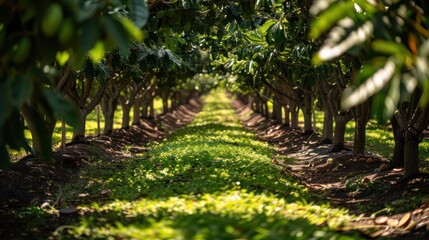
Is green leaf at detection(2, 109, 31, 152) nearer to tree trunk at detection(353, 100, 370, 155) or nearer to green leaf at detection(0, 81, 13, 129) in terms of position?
green leaf at detection(0, 81, 13, 129)

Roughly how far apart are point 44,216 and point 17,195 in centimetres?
193

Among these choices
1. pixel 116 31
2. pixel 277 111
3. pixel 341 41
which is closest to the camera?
pixel 116 31

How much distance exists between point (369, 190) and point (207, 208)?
3.50 metres

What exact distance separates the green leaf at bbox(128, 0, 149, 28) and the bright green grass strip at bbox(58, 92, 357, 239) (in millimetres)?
1724

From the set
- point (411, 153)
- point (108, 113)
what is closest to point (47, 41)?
point (411, 153)

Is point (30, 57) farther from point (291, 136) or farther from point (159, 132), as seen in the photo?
point (159, 132)

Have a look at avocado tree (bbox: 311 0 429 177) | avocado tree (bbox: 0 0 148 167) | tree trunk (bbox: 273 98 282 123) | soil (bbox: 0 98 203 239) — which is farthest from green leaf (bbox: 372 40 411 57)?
tree trunk (bbox: 273 98 282 123)

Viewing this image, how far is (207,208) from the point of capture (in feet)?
18.6

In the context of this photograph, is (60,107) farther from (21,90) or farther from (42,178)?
(42,178)

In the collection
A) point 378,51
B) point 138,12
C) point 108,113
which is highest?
point 138,12

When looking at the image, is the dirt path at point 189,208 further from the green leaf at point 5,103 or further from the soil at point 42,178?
the green leaf at point 5,103

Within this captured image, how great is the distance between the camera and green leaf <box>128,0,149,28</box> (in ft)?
13.8

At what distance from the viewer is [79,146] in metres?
14.2

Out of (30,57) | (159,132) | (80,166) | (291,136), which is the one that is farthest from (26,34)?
(159,132)
